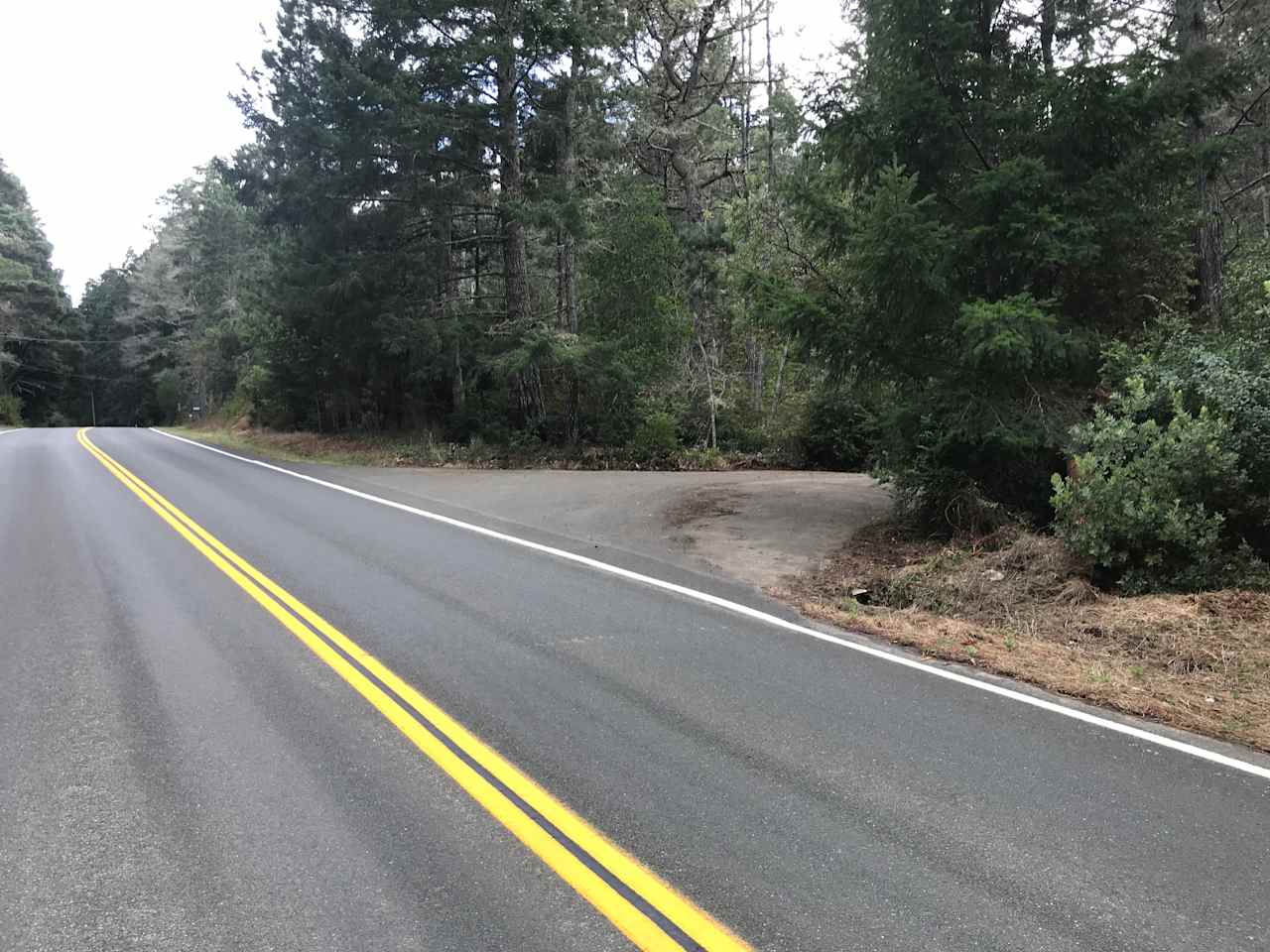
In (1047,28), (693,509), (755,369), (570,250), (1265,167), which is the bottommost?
(693,509)

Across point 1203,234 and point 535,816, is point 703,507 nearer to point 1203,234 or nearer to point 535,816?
point 1203,234

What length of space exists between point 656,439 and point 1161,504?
14752mm

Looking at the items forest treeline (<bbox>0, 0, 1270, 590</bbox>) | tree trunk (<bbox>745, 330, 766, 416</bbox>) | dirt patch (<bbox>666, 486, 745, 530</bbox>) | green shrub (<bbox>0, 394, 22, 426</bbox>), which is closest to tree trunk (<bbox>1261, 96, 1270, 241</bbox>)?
forest treeline (<bbox>0, 0, 1270, 590</bbox>)

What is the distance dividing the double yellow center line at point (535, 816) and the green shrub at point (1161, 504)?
6057 mm

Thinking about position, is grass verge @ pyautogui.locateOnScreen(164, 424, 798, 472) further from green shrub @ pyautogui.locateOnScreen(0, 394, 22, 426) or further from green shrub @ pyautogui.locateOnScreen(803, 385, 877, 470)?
green shrub @ pyautogui.locateOnScreen(0, 394, 22, 426)

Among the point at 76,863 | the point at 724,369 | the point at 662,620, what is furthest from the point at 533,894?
the point at 724,369

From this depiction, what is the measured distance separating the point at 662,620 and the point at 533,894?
3792 millimetres

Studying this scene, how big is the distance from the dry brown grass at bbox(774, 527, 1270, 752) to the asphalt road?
662 millimetres

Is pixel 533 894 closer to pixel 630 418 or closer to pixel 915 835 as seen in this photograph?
pixel 915 835

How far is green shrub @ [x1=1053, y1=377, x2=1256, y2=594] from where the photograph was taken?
7.15m

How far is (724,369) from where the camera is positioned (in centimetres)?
2561

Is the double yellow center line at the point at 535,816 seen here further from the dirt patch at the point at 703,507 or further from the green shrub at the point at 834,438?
the green shrub at the point at 834,438

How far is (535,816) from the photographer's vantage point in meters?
3.56

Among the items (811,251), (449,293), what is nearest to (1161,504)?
(811,251)
